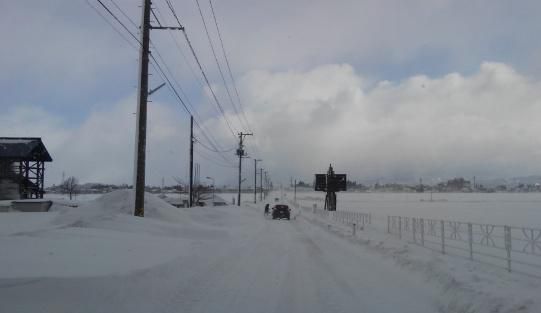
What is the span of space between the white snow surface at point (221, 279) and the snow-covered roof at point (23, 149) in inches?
1249

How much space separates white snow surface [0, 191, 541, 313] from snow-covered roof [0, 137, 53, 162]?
31.7 metres

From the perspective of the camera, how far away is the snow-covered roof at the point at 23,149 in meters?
43.4

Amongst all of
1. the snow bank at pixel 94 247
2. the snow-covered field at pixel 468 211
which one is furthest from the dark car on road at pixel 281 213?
the snow bank at pixel 94 247

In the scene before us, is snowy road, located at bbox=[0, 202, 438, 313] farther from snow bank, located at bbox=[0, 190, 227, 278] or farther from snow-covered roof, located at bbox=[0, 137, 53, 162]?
snow-covered roof, located at bbox=[0, 137, 53, 162]

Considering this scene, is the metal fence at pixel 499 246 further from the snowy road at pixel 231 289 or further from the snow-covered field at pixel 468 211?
the snow-covered field at pixel 468 211

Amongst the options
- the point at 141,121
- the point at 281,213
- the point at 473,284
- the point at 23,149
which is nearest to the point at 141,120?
the point at 141,121

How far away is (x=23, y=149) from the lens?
4406 cm

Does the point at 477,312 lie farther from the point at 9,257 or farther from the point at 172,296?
the point at 9,257

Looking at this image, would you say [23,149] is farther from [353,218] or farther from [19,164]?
[353,218]

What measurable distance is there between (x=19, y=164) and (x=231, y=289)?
42.0 meters

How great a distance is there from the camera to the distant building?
143 feet

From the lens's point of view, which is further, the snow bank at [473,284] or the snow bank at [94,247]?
the snow bank at [94,247]

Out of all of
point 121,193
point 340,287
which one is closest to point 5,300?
point 340,287

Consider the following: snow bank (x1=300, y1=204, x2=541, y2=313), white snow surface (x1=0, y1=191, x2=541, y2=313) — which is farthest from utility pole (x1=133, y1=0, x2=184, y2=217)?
snow bank (x1=300, y1=204, x2=541, y2=313)
